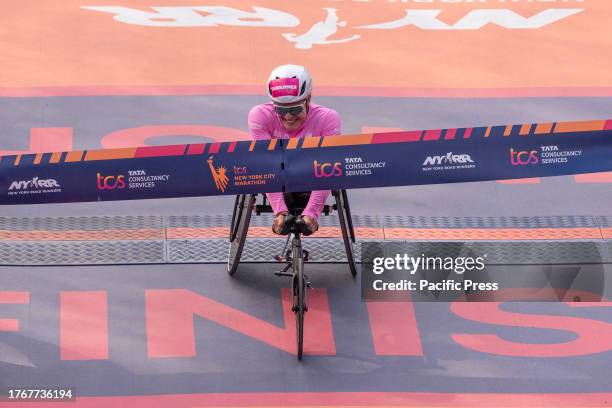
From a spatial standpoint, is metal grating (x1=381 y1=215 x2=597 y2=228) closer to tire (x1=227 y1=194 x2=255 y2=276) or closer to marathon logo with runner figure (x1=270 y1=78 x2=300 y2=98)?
tire (x1=227 y1=194 x2=255 y2=276)

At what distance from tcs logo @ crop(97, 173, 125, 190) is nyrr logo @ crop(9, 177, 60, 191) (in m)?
0.31

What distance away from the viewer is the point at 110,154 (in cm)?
817

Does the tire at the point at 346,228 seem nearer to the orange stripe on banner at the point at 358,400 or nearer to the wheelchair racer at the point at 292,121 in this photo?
the wheelchair racer at the point at 292,121

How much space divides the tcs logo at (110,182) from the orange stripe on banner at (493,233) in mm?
2376

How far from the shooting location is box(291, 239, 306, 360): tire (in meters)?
7.92

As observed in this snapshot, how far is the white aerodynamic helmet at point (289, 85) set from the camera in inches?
319

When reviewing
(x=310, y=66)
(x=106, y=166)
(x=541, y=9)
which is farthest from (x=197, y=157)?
(x=541, y=9)

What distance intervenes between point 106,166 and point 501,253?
3270 millimetres

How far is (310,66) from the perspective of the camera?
1174cm

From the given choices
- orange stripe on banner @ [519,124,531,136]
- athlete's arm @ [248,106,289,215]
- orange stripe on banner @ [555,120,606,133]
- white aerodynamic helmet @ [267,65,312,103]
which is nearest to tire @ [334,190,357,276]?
athlete's arm @ [248,106,289,215]

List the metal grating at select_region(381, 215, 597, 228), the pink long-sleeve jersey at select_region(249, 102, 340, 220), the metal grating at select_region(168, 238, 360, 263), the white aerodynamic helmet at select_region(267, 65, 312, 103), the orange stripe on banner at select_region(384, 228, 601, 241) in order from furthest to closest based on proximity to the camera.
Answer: the metal grating at select_region(381, 215, 597, 228)
the orange stripe on banner at select_region(384, 228, 601, 241)
the metal grating at select_region(168, 238, 360, 263)
the pink long-sleeve jersey at select_region(249, 102, 340, 220)
the white aerodynamic helmet at select_region(267, 65, 312, 103)

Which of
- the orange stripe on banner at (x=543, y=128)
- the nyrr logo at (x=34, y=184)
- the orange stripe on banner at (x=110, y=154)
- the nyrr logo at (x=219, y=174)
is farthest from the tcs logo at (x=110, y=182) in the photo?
the orange stripe on banner at (x=543, y=128)

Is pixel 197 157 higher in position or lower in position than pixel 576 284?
higher

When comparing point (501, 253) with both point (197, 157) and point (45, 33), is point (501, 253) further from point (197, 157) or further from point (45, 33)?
point (45, 33)
